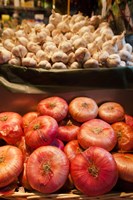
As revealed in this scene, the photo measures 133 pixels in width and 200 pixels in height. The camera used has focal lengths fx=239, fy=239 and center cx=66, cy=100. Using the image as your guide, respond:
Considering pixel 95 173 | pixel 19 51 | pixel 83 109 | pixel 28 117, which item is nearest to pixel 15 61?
pixel 19 51

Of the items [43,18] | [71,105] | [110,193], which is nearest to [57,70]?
[71,105]

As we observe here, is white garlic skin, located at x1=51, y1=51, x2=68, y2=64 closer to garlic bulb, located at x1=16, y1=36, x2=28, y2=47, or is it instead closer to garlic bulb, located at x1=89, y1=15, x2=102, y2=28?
garlic bulb, located at x1=16, y1=36, x2=28, y2=47

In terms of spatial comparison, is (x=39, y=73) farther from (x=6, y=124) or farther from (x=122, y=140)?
(x=122, y=140)

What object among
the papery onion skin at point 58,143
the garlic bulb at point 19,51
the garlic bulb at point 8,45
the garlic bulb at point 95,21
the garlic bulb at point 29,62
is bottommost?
the papery onion skin at point 58,143

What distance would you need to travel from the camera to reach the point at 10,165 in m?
0.94

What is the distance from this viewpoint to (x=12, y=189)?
0.96 m

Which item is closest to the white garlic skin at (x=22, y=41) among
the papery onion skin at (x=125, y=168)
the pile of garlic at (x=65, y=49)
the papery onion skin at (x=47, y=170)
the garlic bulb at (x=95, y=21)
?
the pile of garlic at (x=65, y=49)

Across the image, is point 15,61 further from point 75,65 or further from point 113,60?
point 113,60

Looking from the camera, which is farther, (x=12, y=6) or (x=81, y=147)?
(x=12, y=6)

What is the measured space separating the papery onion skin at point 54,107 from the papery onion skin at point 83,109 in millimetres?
39

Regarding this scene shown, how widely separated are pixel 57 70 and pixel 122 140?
1.44 feet

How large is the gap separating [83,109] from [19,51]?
1.36ft

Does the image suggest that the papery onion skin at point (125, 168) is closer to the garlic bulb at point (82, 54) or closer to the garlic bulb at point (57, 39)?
the garlic bulb at point (82, 54)

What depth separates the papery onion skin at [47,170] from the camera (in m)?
0.90
